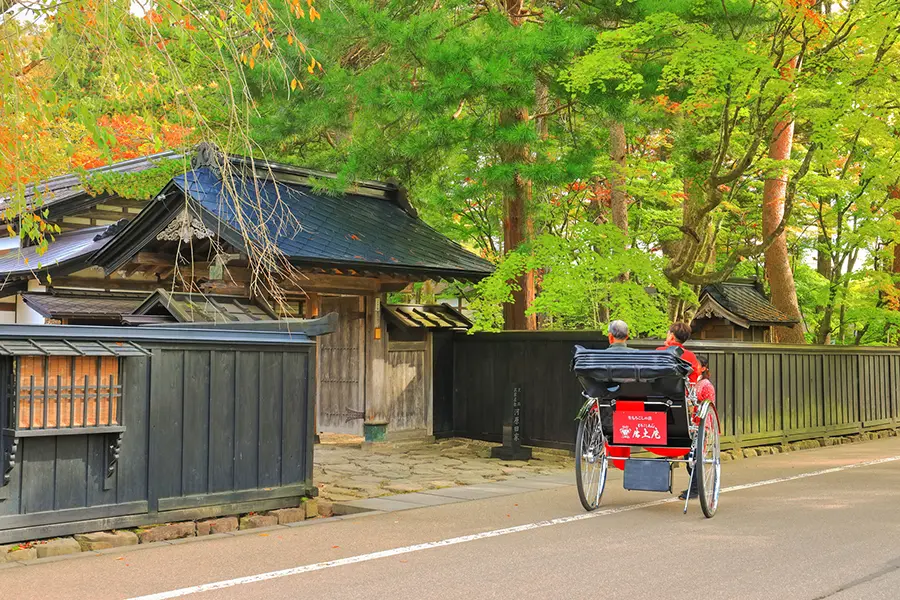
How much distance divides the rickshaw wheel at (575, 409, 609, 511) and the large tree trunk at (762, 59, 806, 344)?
13159 mm

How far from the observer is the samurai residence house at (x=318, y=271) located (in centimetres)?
1423

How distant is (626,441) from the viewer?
962 centimetres

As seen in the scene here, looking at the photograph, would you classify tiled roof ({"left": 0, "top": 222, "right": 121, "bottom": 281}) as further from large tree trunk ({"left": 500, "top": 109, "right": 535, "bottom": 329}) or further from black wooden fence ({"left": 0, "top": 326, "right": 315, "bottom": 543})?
black wooden fence ({"left": 0, "top": 326, "right": 315, "bottom": 543})

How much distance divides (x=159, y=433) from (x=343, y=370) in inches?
326

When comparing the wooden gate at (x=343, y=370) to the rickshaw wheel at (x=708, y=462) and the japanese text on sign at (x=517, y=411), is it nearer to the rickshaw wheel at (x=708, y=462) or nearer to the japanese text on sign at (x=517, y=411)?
the japanese text on sign at (x=517, y=411)

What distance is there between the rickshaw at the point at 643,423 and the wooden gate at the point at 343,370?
7368 mm

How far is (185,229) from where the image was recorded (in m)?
13.6

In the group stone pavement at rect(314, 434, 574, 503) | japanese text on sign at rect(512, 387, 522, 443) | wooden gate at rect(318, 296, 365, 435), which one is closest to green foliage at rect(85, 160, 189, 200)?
wooden gate at rect(318, 296, 365, 435)

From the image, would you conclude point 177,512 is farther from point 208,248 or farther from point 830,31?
point 830,31

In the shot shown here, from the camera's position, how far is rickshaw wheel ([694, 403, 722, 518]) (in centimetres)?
896

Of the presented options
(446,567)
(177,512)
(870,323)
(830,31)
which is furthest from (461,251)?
(870,323)

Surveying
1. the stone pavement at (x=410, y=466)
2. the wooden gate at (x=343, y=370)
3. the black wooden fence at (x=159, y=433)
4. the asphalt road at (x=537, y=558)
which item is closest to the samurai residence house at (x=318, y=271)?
the wooden gate at (x=343, y=370)

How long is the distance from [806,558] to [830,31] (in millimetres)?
11870

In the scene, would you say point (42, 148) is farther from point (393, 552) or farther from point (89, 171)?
point (393, 552)
